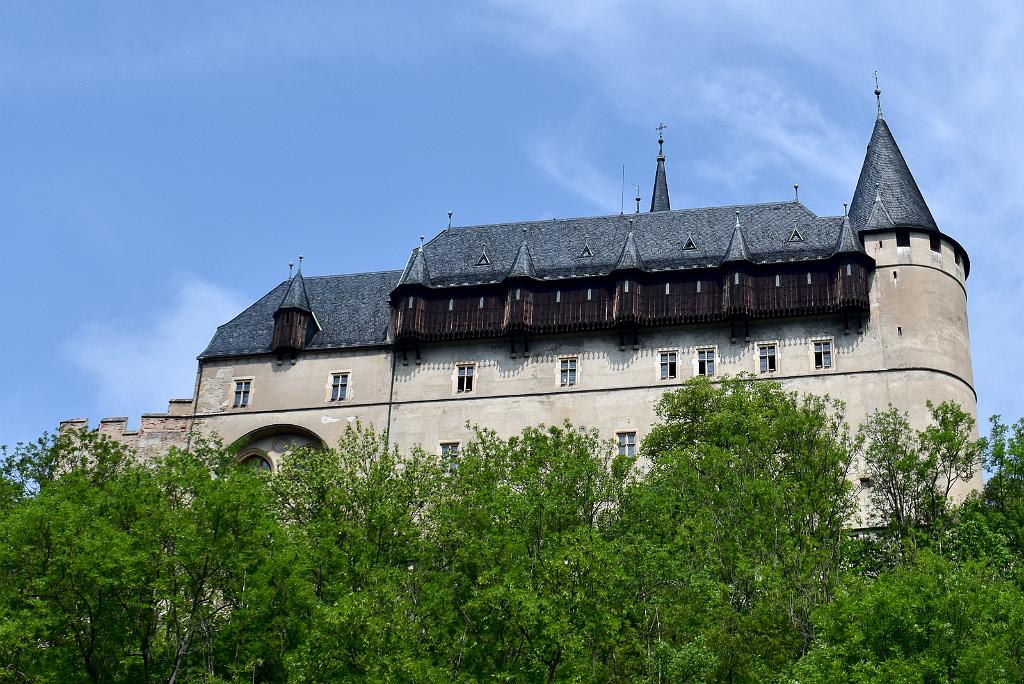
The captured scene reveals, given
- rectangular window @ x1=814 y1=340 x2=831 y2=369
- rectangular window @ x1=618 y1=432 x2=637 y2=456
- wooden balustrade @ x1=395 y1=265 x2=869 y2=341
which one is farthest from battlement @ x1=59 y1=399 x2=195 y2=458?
rectangular window @ x1=814 y1=340 x2=831 y2=369

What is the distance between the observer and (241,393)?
59.8 meters

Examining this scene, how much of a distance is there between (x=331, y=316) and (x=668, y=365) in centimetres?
1412

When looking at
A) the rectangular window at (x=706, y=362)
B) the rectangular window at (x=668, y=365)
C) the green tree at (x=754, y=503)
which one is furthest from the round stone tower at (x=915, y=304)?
the rectangular window at (x=668, y=365)

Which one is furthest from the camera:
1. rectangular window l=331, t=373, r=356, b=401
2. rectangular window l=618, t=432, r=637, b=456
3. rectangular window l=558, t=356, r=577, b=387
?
rectangular window l=331, t=373, r=356, b=401

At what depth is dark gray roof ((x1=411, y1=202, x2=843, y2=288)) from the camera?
58375 mm

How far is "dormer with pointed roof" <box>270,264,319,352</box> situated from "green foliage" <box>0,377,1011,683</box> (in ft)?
48.9

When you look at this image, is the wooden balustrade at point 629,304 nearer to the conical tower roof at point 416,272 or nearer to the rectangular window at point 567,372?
the conical tower roof at point 416,272

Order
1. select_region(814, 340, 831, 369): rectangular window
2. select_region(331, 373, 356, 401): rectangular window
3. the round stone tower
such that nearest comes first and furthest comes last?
the round stone tower → select_region(814, 340, 831, 369): rectangular window → select_region(331, 373, 356, 401): rectangular window

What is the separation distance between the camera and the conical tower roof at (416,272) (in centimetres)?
5981

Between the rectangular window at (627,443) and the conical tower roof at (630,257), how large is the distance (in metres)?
6.33

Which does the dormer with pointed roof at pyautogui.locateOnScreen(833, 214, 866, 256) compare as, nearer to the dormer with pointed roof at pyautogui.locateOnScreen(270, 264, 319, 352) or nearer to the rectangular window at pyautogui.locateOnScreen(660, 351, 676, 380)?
the rectangular window at pyautogui.locateOnScreen(660, 351, 676, 380)

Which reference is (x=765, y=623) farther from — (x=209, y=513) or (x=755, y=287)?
(x=755, y=287)

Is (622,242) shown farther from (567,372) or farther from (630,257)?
(567,372)

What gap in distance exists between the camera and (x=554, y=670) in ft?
112
